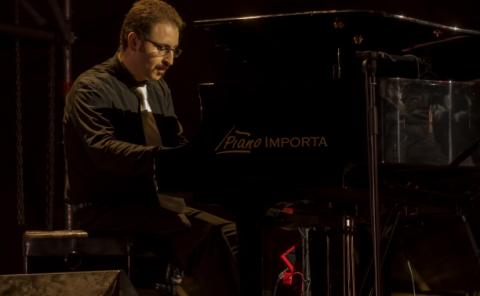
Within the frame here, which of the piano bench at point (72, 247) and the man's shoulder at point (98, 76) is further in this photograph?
the man's shoulder at point (98, 76)

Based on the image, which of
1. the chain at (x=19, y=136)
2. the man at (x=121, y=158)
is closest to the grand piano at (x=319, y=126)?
the man at (x=121, y=158)

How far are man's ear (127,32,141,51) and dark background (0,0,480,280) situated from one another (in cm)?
140

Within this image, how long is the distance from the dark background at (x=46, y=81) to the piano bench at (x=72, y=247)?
1.53 m

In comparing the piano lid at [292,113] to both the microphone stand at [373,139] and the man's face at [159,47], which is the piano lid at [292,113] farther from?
the man's face at [159,47]

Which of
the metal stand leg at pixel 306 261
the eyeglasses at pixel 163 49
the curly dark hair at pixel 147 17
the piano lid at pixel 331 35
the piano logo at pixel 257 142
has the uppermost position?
the curly dark hair at pixel 147 17

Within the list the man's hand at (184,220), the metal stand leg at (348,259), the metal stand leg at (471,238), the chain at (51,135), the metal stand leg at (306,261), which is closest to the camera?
the metal stand leg at (348,259)

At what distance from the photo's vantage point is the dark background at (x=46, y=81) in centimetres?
449

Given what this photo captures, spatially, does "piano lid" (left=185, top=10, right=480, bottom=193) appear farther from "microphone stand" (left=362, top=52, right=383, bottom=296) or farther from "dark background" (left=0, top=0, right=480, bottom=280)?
"dark background" (left=0, top=0, right=480, bottom=280)

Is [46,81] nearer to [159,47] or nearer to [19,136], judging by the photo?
[19,136]

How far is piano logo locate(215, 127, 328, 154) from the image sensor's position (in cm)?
239

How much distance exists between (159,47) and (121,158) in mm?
674

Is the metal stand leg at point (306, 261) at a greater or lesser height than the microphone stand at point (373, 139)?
lesser

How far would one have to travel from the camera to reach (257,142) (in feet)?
7.89

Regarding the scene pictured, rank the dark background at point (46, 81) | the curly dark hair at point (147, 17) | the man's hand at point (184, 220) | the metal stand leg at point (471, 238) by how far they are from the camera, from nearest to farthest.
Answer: the man's hand at point (184, 220)
the curly dark hair at point (147, 17)
the metal stand leg at point (471, 238)
the dark background at point (46, 81)
